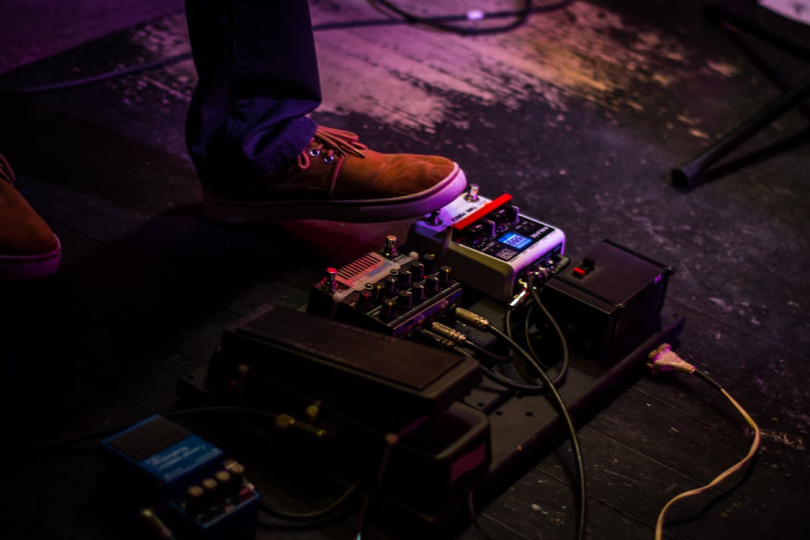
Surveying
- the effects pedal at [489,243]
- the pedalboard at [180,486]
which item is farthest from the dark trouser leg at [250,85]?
the pedalboard at [180,486]

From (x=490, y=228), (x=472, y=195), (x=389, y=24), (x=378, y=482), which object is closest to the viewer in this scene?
(x=378, y=482)

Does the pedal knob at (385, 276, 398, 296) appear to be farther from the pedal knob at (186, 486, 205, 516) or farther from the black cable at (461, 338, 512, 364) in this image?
the pedal knob at (186, 486, 205, 516)

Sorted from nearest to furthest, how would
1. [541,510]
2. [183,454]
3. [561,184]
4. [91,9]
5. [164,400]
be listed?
1. [183,454]
2. [541,510]
3. [164,400]
4. [561,184]
5. [91,9]

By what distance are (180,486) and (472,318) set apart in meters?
0.54

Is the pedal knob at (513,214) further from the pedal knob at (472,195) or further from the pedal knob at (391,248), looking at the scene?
the pedal knob at (391,248)

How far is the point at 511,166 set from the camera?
7.04ft

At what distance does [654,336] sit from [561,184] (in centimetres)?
70

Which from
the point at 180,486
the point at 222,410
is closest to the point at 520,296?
the point at 222,410

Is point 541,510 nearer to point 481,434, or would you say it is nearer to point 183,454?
point 481,434

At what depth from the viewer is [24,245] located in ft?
4.85

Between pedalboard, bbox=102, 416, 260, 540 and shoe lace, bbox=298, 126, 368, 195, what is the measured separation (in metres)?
0.70

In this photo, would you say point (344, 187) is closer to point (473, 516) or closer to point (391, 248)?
point (391, 248)

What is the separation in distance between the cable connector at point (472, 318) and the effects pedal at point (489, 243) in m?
0.13

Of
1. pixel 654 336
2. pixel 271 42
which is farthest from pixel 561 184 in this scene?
pixel 271 42
